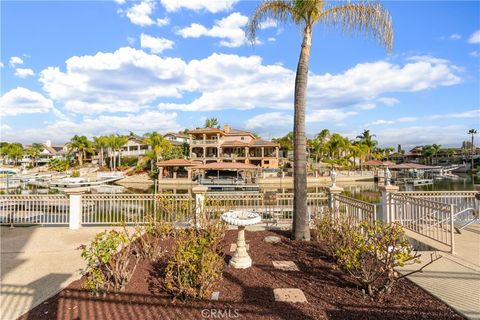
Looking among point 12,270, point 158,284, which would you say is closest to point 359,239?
point 158,284

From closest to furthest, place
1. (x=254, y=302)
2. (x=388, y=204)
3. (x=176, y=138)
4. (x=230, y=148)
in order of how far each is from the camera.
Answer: (x=254, y=302), (x=388, y=204), (x=230, y=148), (x=176, y=138)

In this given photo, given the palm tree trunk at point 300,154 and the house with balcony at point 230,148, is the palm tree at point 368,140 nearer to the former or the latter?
the house with balcony at point 230,148

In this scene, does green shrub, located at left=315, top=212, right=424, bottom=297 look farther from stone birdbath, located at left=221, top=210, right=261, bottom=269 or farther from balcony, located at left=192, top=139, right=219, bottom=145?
balcony, located at left=192, top=139, right=219, bottom=145

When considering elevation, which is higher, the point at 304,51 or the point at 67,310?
the point at 304,51

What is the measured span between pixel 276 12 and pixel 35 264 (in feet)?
25.9

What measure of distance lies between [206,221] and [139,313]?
8.44 ft

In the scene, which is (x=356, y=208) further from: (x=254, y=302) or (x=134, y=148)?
(x=134, y=148)

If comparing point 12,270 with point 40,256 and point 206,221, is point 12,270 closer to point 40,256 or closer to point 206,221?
point 40,256

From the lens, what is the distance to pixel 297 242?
5867 millimetres

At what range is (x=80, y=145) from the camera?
51344mm

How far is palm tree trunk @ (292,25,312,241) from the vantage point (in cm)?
601

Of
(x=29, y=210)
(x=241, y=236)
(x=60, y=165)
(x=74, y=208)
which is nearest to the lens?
(x=241, y=236)

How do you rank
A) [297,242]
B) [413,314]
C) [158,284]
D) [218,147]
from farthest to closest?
[218,147], [297,242], [158,284], [413,314]
